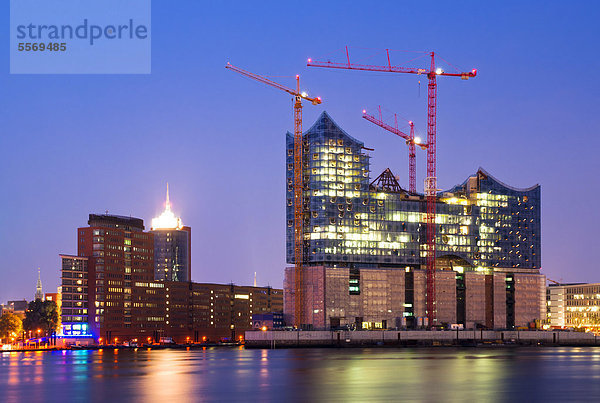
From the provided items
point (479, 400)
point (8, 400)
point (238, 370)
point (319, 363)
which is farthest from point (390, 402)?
point (319, 363)

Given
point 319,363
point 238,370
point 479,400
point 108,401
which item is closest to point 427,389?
point 479,400

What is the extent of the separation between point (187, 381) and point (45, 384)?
17.0m

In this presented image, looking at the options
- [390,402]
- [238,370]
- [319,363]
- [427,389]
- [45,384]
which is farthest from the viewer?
[319,363]

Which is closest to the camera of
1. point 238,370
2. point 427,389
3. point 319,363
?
point 427,389

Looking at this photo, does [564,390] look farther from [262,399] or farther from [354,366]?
[354,366]

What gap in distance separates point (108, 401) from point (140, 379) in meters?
27.8

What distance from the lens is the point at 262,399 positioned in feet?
274

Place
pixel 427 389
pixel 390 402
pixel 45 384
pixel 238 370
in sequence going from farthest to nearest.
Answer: pixel 238 370 → pixel 45 384 → pixel 427 389 → pixel 390 402

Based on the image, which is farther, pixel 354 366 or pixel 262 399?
pixel 354 366

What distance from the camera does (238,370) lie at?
429 feet

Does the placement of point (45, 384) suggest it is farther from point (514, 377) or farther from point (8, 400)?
point (514, 377)

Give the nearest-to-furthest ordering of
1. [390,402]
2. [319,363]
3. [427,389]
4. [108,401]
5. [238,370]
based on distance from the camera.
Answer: [390,402]
[108,401]
[427,389]
[238,370]
[319,363]

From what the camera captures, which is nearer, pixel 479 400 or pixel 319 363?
pixel 479 400

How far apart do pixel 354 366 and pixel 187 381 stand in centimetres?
3494
